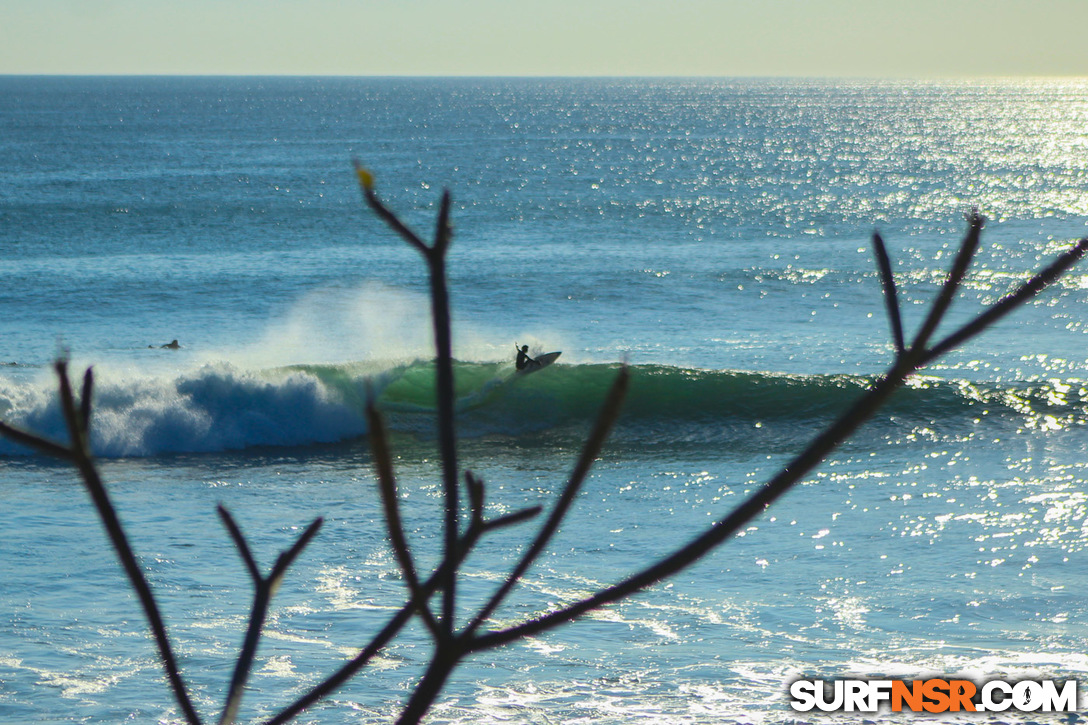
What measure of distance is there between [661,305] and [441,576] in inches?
1063

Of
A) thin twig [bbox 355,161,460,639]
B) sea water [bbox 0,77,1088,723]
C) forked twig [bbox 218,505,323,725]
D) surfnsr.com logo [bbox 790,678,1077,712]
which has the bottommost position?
forked twig [bbox 218,505,323,725]

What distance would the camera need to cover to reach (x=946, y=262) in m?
32.6

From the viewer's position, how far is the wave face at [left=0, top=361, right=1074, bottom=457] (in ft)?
52.7

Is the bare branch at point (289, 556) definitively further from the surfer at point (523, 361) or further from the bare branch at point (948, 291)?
the surfer at point (523, 361)

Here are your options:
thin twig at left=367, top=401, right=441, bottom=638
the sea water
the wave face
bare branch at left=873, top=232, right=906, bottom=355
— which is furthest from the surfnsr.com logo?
the wave face

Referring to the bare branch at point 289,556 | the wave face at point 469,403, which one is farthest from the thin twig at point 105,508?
the wave face at point 469,403

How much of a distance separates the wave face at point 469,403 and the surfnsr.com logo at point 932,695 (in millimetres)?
9827

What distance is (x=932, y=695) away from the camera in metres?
6.93

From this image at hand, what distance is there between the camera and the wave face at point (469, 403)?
1606 cm

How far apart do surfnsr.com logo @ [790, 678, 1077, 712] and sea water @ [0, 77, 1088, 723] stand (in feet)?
0.69

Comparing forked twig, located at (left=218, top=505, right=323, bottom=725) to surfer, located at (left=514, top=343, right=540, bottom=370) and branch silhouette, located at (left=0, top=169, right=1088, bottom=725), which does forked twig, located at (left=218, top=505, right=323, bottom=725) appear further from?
surfer, located at (left=514, top=343, right=540, bottom=370)

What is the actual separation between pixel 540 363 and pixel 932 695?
13.0 meters

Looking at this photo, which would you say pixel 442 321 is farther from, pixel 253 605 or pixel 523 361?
pixel 523 361

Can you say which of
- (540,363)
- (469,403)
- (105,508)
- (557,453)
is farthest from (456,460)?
(540,363)
